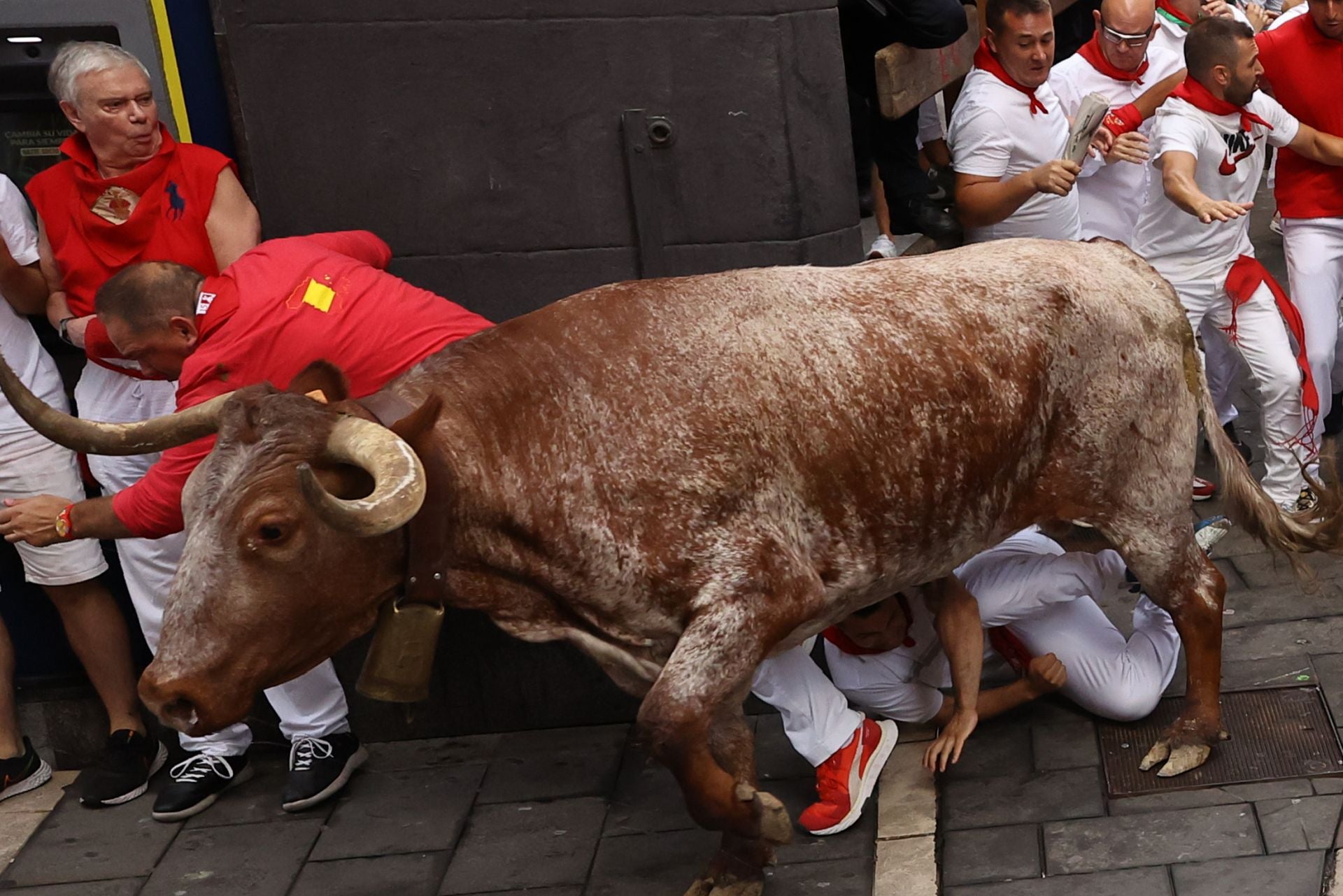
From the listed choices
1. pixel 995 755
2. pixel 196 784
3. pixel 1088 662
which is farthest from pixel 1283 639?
pixel 196 784

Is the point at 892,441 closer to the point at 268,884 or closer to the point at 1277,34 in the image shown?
the point at 268,884

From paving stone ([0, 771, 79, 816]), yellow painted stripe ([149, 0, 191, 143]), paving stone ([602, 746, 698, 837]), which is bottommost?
paving stone ([0, 771, 79, 816])

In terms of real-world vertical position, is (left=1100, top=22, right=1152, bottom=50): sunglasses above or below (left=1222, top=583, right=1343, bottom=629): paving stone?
above

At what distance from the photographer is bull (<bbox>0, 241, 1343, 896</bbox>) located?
149 inches

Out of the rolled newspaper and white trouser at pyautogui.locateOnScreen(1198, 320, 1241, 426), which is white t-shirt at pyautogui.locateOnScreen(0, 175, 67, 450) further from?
white trouser at pyautogui.locateOnScreen(1198, 320, 1241, 426)

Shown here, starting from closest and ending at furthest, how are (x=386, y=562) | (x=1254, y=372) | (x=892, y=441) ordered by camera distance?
(x=386, y=562)
(x=892, y=441)
(x=1254, y=372)

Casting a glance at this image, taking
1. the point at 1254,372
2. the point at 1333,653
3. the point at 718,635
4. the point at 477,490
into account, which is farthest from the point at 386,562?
the point at 1254,372

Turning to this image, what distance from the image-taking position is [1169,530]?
478cm

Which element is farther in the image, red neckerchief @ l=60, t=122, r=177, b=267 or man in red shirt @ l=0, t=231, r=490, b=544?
red neckerchief @ l=60, t=122, r=177, b=267

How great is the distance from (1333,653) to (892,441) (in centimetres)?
201

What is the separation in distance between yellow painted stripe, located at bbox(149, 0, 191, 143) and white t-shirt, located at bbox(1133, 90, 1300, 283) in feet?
11.6

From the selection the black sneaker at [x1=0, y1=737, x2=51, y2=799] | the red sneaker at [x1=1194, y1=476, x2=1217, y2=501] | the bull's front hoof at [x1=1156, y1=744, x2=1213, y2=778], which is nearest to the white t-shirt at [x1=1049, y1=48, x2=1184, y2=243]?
the red sneaker at [x1=1194, y1=476, x2=1217, y2=501]

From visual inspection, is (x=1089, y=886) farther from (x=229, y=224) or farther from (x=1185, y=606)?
(x=229, y=224)

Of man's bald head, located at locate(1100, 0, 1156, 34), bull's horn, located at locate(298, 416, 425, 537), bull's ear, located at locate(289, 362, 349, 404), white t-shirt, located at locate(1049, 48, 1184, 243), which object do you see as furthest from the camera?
white t-shirt, located at locate(1049, 48, 1184, 243)
